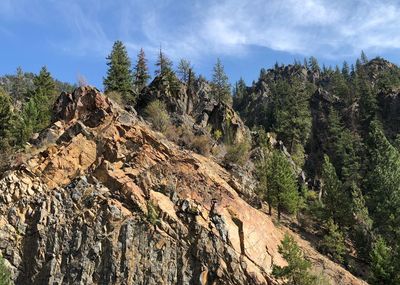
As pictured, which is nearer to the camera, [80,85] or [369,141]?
[80,85]

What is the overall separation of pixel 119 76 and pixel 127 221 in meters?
34.4

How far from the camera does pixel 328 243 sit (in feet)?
125

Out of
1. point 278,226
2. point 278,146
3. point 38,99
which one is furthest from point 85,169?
point 278,146

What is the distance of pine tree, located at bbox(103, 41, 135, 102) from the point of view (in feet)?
200

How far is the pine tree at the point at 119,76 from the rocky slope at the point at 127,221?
2359cm

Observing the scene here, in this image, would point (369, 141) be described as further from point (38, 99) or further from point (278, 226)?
point (38, 99)

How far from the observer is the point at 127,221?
31.9 m

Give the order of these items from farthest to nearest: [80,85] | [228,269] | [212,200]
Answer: [80,85]
[212,200]
[228,269]

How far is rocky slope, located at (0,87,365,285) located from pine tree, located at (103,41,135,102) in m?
23.6

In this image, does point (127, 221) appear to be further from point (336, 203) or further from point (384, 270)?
point (336, 203)

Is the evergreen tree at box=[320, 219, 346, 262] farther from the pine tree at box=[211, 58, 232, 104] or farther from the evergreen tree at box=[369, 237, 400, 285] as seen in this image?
the pine tree at box=[211, 58, 232, 104]

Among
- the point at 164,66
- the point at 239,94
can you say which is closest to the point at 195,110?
the point at 164,66

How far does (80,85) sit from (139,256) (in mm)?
25091

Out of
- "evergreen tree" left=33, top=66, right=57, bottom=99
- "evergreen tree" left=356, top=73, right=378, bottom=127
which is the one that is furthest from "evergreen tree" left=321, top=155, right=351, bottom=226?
"evergreen tree" left=356, top=73, right=378, bottom=127
